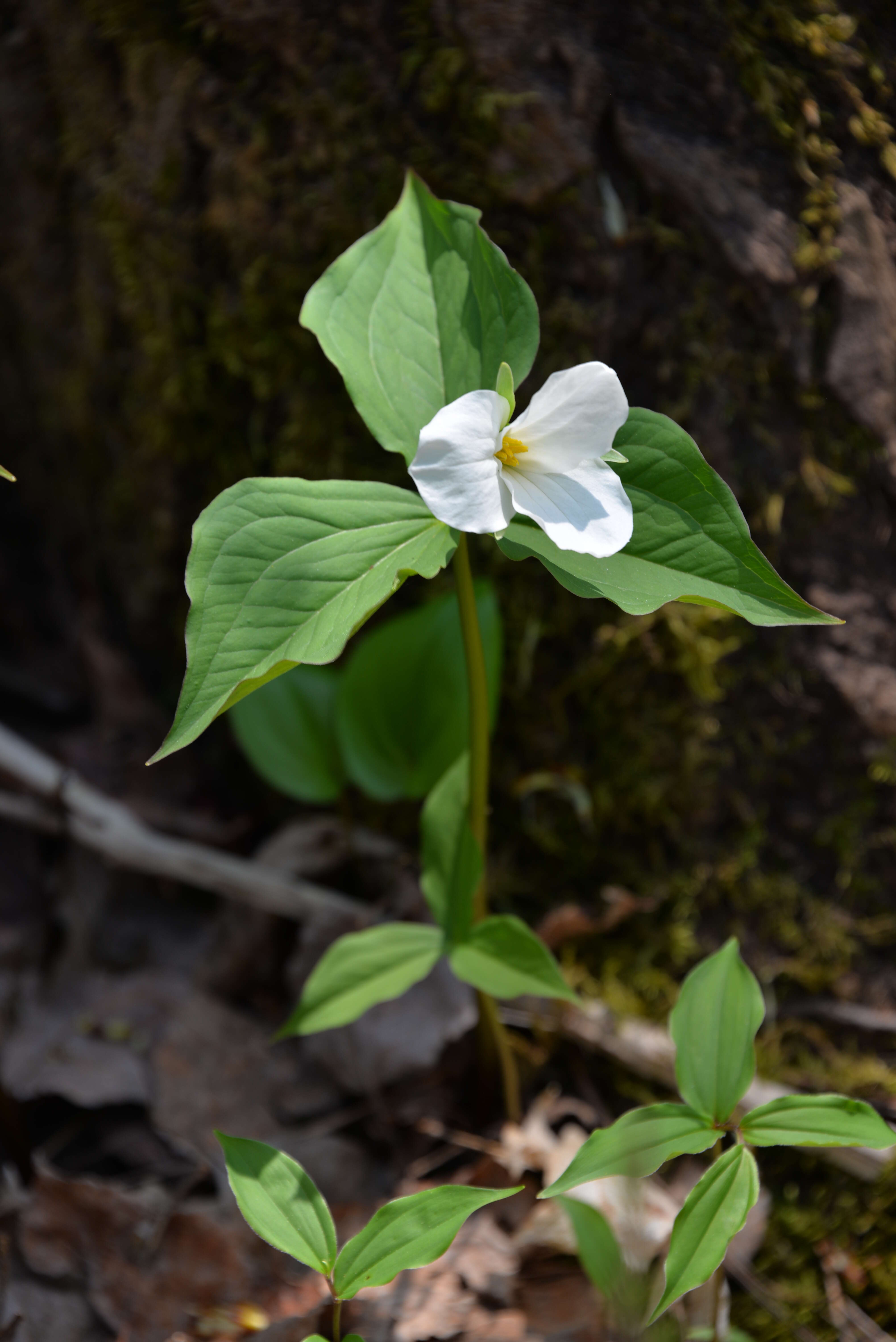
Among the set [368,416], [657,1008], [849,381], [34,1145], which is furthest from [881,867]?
[34,1145]

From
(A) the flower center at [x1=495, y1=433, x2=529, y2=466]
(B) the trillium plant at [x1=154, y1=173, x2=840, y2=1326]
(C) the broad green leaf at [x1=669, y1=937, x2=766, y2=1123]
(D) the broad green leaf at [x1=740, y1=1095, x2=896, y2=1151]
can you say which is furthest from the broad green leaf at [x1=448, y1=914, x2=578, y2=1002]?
(A) the flower center at [x1=495, y1=433, x2=529, y2=466]

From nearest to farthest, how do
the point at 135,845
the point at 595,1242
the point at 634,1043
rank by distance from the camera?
the point at 595,1242, the point at 634,1043, the point at 135,845

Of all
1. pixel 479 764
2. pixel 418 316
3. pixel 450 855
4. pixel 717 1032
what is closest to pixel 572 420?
pixel 418 316

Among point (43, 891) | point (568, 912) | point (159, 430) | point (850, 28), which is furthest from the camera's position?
point (43, 891)

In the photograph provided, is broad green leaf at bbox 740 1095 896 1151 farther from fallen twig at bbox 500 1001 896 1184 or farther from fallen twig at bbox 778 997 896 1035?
fallen twig at bbox 778 997 896 1035

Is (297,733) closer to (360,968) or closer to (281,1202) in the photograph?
(360,968)

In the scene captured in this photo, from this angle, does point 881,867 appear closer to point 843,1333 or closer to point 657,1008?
point 657,1008

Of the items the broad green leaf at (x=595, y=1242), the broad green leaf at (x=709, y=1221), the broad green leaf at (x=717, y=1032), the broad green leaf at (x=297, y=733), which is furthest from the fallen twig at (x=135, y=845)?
the broad green leaf at (x=709, y=1221)
